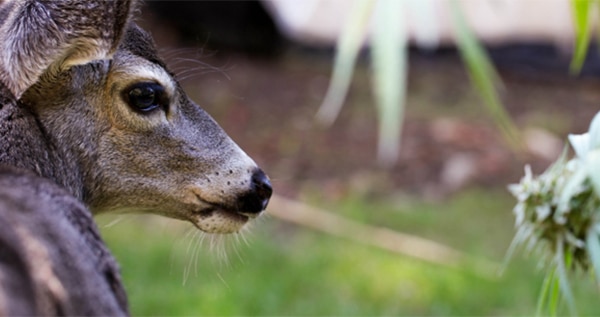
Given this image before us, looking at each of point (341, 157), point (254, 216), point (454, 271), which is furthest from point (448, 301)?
point (254, 216)

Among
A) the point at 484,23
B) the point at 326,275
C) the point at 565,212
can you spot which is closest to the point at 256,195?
the point at 565,212

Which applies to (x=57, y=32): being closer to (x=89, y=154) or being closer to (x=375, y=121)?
(x=89, y=154)

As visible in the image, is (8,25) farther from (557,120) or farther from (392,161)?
(557,120)

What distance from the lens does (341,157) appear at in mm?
5188

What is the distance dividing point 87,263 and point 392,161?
381cm

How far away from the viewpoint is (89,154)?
A: 6.02 feet

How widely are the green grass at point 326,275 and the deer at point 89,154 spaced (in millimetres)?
1412

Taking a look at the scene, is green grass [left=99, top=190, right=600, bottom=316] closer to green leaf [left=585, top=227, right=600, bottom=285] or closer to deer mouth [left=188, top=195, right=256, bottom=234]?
deer mouth [left=188, top=195, right=256, bottom=234]

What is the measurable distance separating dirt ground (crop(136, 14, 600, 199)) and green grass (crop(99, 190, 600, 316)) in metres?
0.46

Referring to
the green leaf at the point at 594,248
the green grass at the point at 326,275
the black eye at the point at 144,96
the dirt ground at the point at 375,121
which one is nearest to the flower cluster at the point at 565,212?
the green leaf at the point at 594,248

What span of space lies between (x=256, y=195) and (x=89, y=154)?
335mm

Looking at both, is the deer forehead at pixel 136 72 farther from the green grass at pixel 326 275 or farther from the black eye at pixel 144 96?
the green grass at pixel 326 275

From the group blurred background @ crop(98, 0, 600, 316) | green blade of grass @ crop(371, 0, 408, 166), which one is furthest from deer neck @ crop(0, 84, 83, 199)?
green blade of grass @ crop(371, 0, 408, 166)

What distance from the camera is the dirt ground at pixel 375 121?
4.98 meters
